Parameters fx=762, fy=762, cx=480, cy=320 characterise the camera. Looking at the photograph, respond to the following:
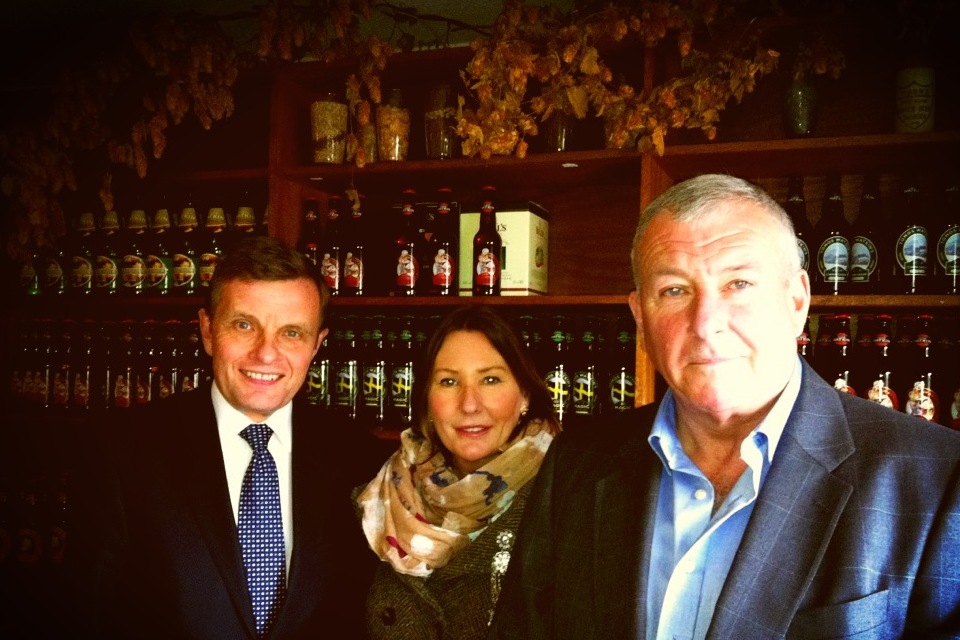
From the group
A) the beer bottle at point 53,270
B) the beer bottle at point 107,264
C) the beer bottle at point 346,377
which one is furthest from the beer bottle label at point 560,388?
the beer bottle at point 53,270

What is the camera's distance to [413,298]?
8.77 ft

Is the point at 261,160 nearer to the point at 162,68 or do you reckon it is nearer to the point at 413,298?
the point at 162,68

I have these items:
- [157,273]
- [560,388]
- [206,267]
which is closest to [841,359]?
[560,388]

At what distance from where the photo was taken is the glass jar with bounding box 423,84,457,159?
2703 mm

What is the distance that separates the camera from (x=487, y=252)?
8.79 feet

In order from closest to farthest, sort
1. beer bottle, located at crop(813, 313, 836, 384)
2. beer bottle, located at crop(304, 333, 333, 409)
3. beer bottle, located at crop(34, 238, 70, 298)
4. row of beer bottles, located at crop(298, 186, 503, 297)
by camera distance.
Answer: beer bottle, located at crop(813, 313, 836, 384)
row of beer bottles, located at crop(298, 186, 503, 297)
beer bottle, located at crop(304, 333, 333, 409)
beer bottle, located at crop(34, 238, 70, 298)

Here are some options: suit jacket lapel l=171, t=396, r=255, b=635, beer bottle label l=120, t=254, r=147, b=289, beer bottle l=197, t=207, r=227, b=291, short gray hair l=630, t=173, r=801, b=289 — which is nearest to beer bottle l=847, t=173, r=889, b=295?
short gray hair l=630, t=173, r=801, b=289

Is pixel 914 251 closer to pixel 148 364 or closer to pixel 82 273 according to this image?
pixel 148 364

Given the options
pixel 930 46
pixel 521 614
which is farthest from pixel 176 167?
pixel 930 46

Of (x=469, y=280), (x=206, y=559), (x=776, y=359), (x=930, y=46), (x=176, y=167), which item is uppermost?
(x=930, y=46)

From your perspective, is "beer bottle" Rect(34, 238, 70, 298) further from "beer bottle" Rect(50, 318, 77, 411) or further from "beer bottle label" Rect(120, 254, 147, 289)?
"beer bottle label" Rect(120, 254, 147, 289)

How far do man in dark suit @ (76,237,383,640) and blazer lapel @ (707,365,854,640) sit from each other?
1110 mm

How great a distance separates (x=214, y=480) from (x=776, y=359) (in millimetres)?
1334

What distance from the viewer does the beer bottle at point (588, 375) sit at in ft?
8.77
